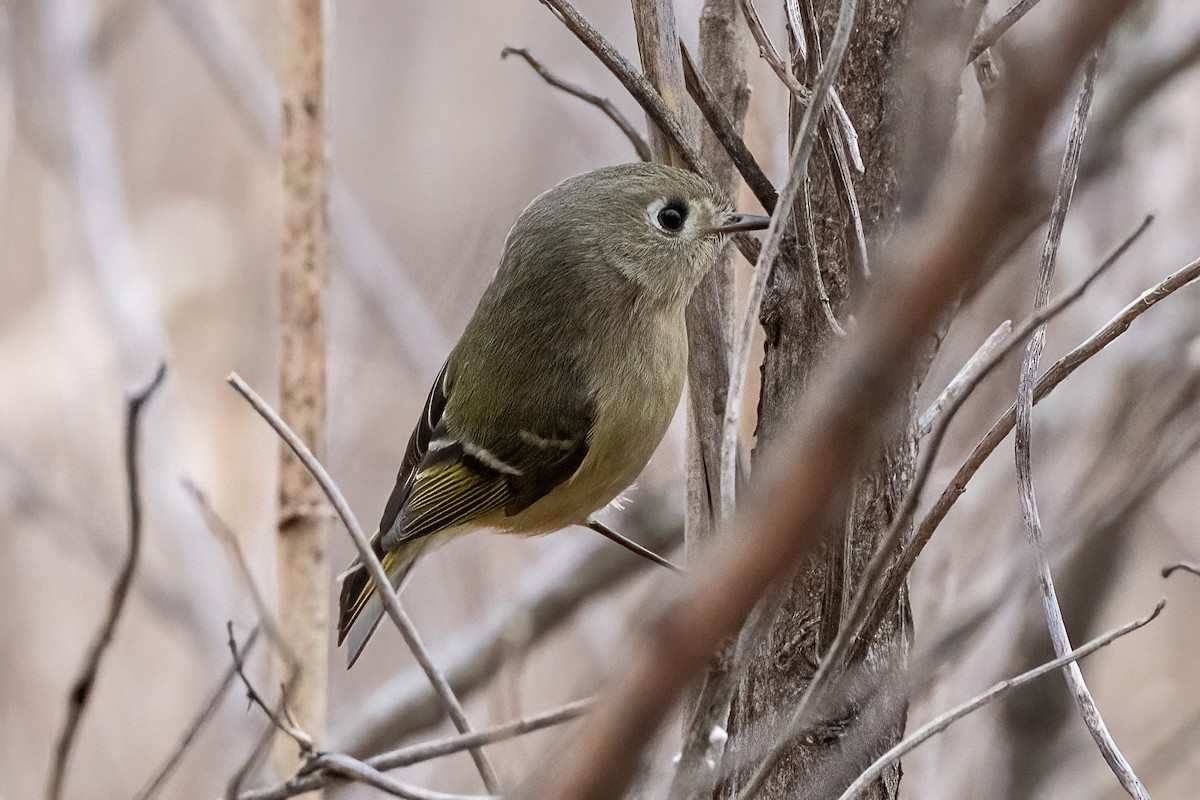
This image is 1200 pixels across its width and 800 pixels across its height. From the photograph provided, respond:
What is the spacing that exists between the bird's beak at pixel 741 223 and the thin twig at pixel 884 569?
38 cm

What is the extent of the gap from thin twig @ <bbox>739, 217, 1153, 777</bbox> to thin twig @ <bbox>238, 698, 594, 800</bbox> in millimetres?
105

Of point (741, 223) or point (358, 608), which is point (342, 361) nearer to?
point (358, 608)

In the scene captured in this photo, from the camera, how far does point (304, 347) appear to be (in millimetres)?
973

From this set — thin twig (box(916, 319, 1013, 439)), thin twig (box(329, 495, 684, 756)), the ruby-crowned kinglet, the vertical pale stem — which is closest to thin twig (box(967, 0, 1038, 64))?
thin twig (box(916, 319, 1013, 439))

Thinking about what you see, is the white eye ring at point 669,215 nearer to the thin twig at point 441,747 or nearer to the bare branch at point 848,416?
the thin twig at point 441,747

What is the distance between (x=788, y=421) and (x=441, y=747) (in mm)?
246

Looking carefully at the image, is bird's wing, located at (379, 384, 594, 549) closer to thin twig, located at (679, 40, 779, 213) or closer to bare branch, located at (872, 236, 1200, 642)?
thin twig, located at (679, 40, 779, 213)

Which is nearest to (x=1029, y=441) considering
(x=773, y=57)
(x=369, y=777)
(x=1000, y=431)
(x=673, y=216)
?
(x=1000, y=431)

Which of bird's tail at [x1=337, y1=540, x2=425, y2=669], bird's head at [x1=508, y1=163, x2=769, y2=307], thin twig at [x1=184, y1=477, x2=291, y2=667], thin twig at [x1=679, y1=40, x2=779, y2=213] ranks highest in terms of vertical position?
thin twig at [x1=679, y1=40, x2=779, y2=213]

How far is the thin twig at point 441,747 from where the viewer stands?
58cm

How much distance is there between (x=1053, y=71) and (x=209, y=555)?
4.75ft

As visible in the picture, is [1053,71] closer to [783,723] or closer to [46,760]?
[783,723]

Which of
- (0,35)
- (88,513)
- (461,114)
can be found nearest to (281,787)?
(88,513)

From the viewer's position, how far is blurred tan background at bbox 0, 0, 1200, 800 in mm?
1135
